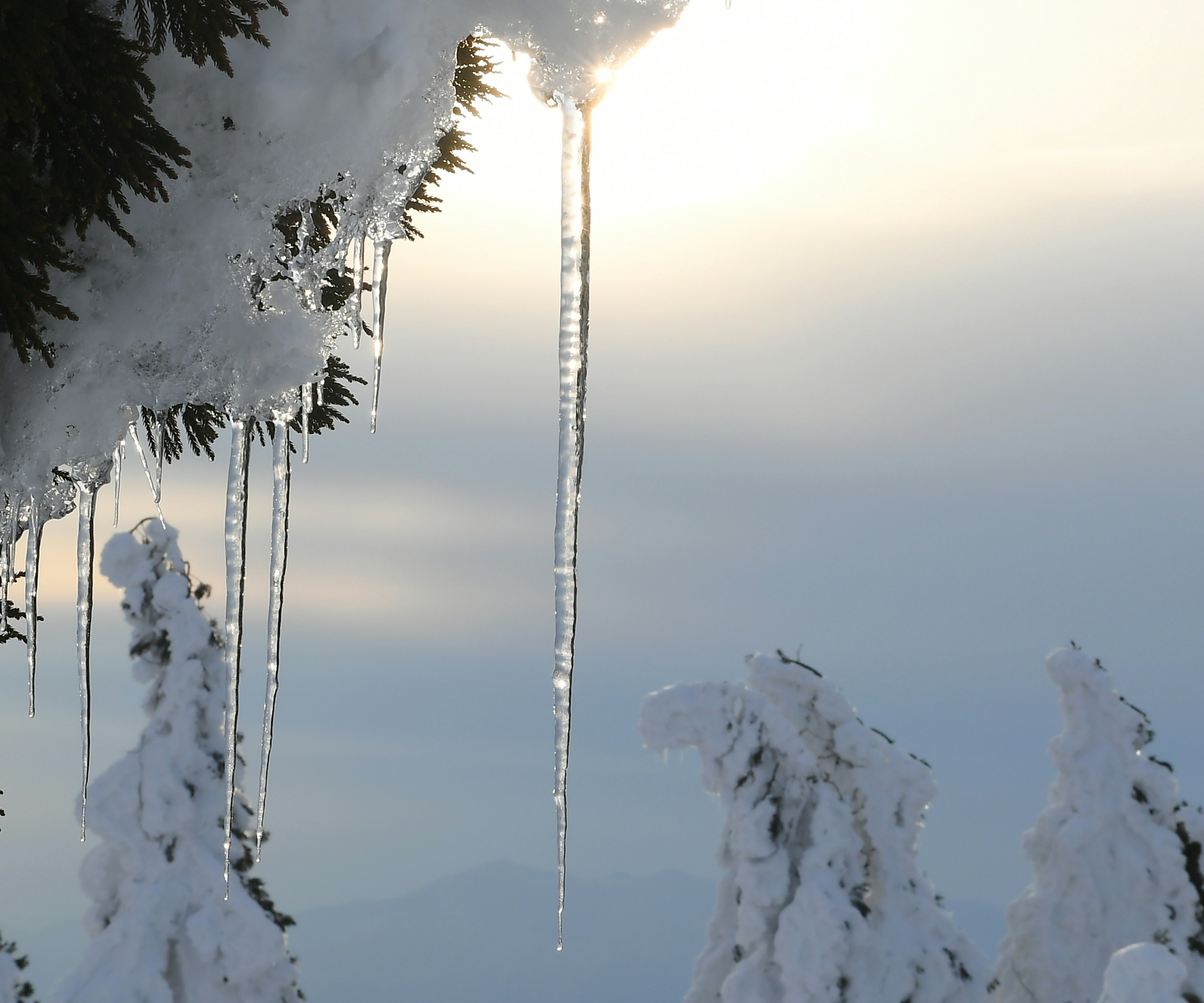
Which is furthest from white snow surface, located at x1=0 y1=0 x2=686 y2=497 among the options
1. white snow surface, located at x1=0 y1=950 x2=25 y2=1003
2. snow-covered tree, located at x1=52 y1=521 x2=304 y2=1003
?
snow-covered tree, located at x1=52 y1=521 x2=304 y2=1003

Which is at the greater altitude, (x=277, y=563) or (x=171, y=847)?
(x=277, y=563)

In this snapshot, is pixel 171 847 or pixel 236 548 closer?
pixel 236 548

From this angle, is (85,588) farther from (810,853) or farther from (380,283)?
(810,853)

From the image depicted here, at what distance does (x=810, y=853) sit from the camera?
1455 centimetres

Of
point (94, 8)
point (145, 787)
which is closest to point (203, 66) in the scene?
point (94, 8)

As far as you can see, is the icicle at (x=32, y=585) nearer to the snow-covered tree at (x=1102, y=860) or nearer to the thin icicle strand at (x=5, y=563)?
the thin icicle strand at (x=5, y=563)

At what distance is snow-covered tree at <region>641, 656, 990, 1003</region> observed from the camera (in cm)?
1427

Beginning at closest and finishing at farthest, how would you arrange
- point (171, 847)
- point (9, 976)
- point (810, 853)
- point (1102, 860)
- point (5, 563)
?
point (5, 563), point (9, 976), point (810, 853), point (171, 847), point (1102, 860)

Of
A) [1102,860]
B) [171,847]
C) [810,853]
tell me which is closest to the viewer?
[810,853]

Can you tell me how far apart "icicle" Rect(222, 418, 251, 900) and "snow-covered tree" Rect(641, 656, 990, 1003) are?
8.53 m

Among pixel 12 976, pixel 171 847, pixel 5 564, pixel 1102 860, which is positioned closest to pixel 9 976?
pixel 12 976

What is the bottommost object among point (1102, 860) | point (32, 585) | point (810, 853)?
point (1102, 860)

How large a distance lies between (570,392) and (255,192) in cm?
180

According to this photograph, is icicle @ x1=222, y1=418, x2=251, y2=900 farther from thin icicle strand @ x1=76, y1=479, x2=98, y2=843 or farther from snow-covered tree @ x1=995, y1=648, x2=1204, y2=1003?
snow-covered tree @ x1=995, y1=648, x2=1204, y2=1003
